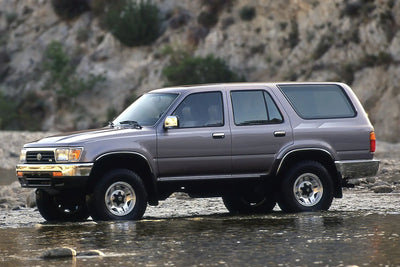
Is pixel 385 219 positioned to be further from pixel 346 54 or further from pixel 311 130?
pixel 346 54

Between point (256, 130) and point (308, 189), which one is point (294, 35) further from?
point (256, 130)

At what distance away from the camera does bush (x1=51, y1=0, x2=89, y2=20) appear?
61688mm

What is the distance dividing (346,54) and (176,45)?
11.3 m

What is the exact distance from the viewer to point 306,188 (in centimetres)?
1531

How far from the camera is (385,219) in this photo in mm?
13984

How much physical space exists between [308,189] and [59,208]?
3.59 meters

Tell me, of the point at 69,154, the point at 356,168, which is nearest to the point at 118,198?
the point at 69,154

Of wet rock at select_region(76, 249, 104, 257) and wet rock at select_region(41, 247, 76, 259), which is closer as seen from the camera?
wet rock at select_region(41, 247, 76, 259)

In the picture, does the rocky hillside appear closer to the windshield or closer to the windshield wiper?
the windshield

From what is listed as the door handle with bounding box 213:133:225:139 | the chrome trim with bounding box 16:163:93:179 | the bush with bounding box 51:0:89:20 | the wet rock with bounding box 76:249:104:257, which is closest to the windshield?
the door handle with bounding box 213:133:225:139

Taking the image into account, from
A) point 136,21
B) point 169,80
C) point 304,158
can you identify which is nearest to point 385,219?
point 304,158

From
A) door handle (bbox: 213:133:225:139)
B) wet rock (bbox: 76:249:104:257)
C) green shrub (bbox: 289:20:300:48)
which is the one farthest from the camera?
green shrub (bbox: 289:20:300:48)

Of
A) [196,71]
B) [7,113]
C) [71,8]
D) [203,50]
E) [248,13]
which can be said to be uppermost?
[71,8]

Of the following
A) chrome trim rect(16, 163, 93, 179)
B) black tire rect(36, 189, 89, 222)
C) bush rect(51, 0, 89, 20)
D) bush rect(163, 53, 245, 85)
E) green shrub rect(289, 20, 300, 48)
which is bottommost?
black tire rect(36, 189, 89, 222)
